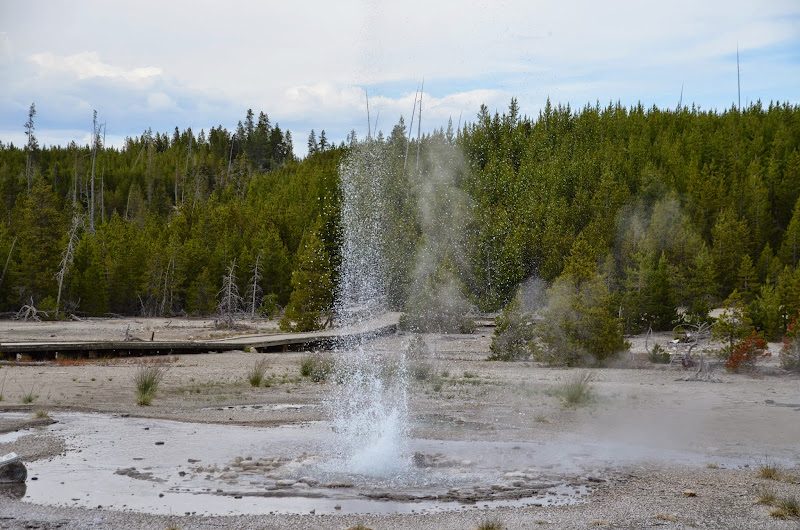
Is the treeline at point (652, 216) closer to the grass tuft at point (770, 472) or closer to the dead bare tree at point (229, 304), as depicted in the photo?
the dead bare tree at point (229, 304)

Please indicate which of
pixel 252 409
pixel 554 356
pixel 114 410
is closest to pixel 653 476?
pixel 252 409

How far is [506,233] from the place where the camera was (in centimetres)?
5253

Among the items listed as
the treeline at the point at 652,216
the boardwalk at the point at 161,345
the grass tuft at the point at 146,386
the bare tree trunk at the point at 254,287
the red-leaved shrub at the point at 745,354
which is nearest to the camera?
the grass tuft at the point at 146,386

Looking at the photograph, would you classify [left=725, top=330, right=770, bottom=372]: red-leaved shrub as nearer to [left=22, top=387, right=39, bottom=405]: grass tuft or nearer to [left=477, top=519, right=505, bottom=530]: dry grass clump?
[left=477, top=519, right=505, bottom=530]: dry grass clump

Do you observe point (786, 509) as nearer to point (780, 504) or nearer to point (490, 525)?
point (780, 504)

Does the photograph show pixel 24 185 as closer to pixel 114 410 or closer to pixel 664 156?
pixel 664 156

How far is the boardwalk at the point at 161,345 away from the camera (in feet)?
89.5

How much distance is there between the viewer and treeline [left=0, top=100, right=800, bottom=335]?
42000mm

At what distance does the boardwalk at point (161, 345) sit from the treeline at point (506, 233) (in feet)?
13.2

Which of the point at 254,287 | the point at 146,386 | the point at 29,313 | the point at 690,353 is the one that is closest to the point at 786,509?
the point at 146,386

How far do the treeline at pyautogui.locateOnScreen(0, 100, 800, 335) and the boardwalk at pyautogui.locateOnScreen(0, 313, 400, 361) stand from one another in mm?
4014

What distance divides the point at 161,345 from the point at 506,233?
2832 cm

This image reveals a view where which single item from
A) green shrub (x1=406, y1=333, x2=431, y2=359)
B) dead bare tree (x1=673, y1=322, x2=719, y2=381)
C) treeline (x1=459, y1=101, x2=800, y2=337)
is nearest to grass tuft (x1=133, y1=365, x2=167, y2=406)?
green shrub (x1=406, y1=333, x2=431, y2=359)

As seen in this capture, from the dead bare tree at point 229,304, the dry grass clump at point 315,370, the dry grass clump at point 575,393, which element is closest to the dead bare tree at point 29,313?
the dead bare tree at point 229,304
